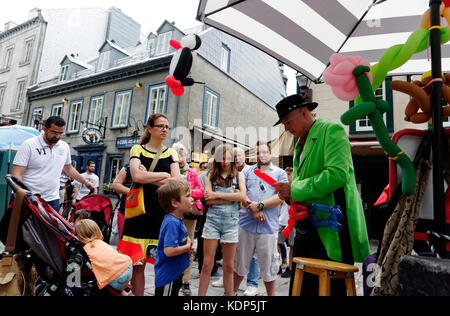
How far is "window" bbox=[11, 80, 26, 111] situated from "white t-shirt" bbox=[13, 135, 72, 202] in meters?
21.2

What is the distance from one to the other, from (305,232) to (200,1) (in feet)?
6.80

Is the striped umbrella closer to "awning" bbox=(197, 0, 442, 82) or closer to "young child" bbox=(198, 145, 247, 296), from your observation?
"awning" bbox=(197, 0, 442, 82)

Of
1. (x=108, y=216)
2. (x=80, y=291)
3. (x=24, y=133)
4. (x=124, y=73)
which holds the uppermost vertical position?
(x=124, y=73)

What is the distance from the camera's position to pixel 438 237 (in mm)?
1402

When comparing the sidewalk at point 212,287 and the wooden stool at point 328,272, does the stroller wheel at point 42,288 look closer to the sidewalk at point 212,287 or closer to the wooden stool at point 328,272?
the sidewalk at point 212,287

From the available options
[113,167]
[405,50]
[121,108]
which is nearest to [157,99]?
[121,108]

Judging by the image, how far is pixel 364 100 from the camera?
5.40ft

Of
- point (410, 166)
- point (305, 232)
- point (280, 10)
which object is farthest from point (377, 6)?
point (305, 232)

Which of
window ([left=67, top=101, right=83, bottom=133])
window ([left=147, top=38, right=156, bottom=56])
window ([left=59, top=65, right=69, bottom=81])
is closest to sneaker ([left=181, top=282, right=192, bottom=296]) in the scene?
window ([left=147, top=38, right=156, bottom=56])

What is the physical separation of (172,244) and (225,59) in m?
15.9

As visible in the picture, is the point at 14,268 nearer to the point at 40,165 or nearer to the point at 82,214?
the point at 40,165

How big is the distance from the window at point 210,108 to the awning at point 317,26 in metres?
11.6

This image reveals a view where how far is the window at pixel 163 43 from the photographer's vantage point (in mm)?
15008
